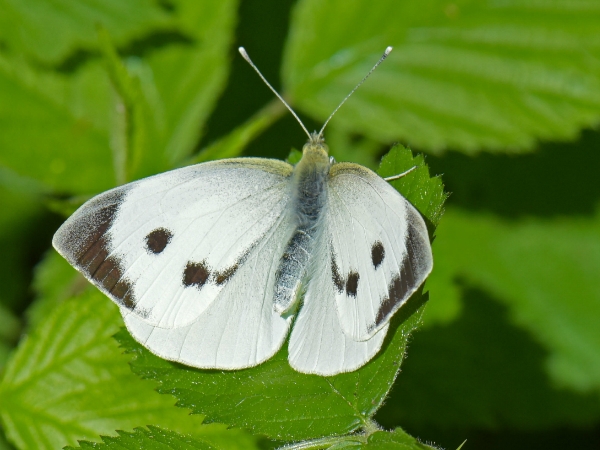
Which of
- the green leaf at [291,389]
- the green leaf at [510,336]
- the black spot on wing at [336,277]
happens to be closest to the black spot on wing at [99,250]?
the green leaf at [291,389]

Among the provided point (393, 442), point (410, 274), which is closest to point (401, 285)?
point (410, 274)

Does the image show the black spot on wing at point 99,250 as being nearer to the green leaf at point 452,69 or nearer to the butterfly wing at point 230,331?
the butterfly wing at point 230,331

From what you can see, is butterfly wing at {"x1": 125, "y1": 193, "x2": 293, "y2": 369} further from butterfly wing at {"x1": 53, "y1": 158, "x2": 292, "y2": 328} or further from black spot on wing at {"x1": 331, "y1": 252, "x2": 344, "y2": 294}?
black spot on wing at {"x1": 331, "y1": 252, "x2": 344, "y2": 294}

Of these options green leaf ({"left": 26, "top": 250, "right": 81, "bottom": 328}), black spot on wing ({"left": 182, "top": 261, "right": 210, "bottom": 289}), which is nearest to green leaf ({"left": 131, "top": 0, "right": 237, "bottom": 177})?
green leaf ({"left": 26, "top": 250, "right": 81, "bottom": 328})

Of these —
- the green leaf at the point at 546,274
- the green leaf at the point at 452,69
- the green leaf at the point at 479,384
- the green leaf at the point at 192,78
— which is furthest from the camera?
the green leaf at the point at 546,274

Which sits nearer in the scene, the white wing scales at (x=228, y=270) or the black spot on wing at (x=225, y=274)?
the white wing scales at (x=228, y=270)

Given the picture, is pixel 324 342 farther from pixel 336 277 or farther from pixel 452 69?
pixel 452 69

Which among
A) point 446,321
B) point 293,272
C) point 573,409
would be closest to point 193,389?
point 293,272
